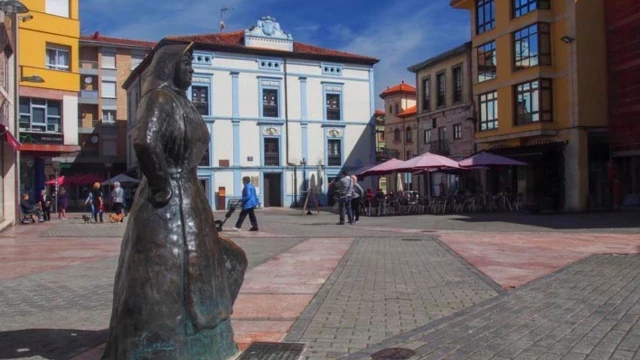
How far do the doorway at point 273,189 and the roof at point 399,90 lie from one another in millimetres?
32294

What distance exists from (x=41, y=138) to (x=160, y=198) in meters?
27.4

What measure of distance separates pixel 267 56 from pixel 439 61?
11.7m

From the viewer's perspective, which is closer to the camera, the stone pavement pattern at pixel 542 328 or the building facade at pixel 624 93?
the stone pavement pattern at pixel 542 328

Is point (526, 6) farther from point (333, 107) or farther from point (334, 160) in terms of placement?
point (334, 160)

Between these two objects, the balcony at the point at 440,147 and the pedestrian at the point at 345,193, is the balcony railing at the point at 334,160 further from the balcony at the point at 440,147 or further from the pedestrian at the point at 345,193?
the pedestrian at the point at 345,193

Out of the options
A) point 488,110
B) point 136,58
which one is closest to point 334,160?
point 488,110

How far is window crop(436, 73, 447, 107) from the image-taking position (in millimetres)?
37594

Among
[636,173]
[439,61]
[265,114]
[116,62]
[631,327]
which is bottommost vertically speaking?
[631,327]

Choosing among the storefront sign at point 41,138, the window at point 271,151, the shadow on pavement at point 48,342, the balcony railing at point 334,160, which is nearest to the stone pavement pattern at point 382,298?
the shadow on pavement at point 48,342

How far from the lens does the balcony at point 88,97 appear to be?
4778cm

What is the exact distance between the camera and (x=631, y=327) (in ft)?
15.9

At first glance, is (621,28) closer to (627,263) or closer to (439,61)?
(439,61)

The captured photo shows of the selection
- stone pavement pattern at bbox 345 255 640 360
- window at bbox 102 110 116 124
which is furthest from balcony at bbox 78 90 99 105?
stone pavement pattern at bbox 345 255 640 360

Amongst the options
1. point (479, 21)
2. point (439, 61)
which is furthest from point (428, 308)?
point (439, 61)
